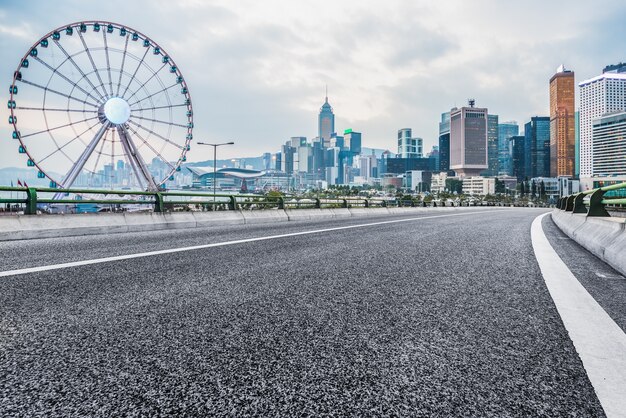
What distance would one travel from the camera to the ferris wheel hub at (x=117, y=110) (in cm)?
3528

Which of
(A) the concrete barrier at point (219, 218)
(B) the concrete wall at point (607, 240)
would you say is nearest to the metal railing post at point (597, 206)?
(B) the concrete wall at point (607, 240)

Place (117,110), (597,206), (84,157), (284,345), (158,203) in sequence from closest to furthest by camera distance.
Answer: (284,345), (597,206), (158,203), (84,157), (117,110)

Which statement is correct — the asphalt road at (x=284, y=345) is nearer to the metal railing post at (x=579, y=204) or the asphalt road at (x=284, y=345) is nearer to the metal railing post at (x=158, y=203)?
the metal railing post at (x=158, y=203)

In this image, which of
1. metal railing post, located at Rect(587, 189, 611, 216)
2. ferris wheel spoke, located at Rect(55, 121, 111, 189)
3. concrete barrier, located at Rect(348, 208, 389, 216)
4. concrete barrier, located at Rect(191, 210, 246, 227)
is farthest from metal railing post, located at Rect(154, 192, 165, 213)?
ferris wheel spoke, located at Rect(55, 121, 111, 189)

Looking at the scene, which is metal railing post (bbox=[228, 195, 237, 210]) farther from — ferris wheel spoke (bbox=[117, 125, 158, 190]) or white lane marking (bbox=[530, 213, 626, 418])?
ferris wheel spoke (bbox=[117, 125, 158, 190])

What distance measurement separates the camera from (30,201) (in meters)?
9.48

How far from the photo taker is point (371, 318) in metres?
2.86

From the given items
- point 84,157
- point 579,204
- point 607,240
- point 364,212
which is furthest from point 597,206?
point 84,157

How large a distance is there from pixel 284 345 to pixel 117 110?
128 ft

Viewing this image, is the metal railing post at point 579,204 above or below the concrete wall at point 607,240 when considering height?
above

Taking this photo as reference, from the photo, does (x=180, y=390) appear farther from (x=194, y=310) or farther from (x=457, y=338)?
(x=457, y=338)

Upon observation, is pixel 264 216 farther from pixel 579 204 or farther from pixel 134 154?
pixel 134 154

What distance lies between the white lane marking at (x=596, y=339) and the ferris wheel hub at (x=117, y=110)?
38.0 metres

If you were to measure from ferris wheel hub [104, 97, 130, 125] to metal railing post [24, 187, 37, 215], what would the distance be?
28892mm
